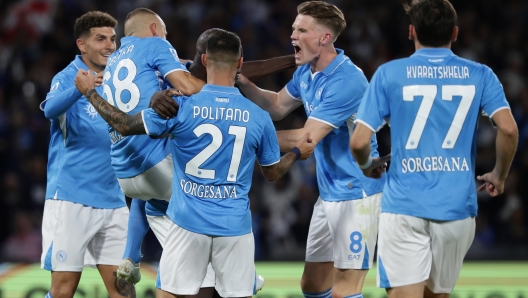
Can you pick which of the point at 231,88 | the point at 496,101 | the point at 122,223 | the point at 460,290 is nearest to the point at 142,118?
the point at 231,88

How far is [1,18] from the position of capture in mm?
13062

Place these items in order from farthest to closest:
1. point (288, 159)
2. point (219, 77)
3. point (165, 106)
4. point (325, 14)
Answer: point (325, 14)
point (288, 159)
point (219, 77)
point (165, 106)

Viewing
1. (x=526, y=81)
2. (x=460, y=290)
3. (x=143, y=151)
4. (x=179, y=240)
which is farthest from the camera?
(x=526, y=81)

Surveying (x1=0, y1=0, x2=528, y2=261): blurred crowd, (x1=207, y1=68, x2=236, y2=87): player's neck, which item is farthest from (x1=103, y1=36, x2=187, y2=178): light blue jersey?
(x1=0, y1=0, x2=528, y2=261): blurred crowd

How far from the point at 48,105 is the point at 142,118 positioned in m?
1.43

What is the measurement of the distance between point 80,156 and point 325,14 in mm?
2349

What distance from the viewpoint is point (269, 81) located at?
1232 cm

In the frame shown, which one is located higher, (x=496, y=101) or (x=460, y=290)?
(x=496, y=101)

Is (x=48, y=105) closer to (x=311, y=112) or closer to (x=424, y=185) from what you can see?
(x=311, y=112)

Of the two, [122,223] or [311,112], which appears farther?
[122,223]

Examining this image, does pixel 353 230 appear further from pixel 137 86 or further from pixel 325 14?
pixel 137 86

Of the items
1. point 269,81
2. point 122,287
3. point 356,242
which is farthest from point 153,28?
point 269,81

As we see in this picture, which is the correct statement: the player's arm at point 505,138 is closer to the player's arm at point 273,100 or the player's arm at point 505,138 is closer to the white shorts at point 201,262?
the white shorts at point 201,262

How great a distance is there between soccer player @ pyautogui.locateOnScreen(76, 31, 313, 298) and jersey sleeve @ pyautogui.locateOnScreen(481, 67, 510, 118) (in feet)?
4.55
